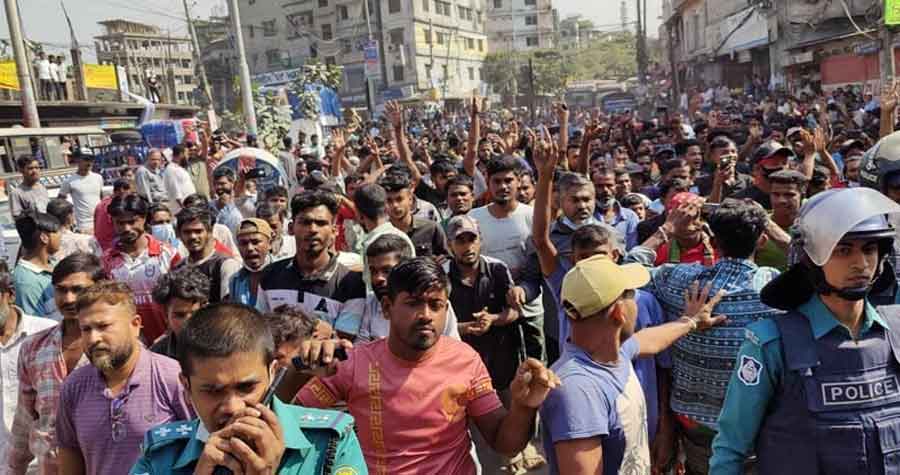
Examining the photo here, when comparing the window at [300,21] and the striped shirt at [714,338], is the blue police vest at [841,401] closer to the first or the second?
the striped shirt at [714,338]

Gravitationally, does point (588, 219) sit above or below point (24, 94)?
below

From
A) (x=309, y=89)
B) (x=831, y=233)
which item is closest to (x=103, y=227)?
(x=831, y=233)

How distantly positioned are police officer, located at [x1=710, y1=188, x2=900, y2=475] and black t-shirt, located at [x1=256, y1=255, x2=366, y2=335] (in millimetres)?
1895

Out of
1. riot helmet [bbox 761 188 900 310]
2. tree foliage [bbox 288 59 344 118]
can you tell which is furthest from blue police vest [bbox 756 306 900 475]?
tree foliage [bbox 288 59 344 118]

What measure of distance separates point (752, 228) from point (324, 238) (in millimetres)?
1987

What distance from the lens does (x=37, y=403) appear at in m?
2.93

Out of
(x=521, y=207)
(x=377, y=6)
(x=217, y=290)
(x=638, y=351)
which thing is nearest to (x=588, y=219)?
(x=521, y=207)

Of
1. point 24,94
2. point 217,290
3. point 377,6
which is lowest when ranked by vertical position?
point 217,290

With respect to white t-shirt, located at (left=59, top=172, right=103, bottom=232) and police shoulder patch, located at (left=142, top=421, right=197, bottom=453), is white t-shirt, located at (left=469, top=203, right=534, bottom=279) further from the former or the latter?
white t-shirt, located at (left=59, top=172, right=103, bottom=232)

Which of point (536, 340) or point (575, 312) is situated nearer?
point (575, 312)

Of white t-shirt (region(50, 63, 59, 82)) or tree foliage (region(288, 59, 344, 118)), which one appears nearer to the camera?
tree foliage (region(288, 59, 344, 118))

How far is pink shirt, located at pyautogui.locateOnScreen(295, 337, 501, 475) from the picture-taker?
7.79 ft

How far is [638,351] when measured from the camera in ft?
8.13

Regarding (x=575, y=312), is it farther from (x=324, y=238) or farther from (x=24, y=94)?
(x=24, y=94)
